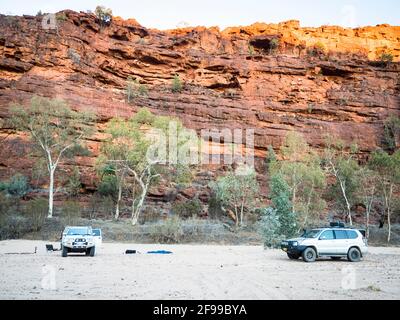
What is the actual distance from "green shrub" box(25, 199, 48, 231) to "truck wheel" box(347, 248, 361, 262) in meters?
24.1

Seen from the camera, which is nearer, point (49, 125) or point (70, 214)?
point (70, 214)

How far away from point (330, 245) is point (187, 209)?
2882 cm

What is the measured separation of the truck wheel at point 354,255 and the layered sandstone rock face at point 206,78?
32.6 meters

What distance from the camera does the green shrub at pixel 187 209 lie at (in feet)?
147

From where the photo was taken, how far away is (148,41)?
77.2m

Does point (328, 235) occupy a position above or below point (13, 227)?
above

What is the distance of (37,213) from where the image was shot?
34.9 metres

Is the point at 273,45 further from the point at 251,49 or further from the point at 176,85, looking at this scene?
the point at 176,85

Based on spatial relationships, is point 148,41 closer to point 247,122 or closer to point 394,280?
point 247,122

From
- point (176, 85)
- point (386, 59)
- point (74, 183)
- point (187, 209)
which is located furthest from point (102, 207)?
point (386, 59)

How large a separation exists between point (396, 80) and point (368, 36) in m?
22.0

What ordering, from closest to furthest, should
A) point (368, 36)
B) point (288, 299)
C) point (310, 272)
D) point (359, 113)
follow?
point (288, 299), point (310, 272), point (359, 113), point (368, 36)

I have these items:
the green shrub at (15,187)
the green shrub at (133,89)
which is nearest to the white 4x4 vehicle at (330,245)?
the green shrub at (15,187)
